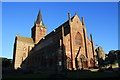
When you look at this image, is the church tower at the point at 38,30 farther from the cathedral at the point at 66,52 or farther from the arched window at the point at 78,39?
the arched window at the point at 78,39

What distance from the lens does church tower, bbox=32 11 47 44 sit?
6369 centimetres

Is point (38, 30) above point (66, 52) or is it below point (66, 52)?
above

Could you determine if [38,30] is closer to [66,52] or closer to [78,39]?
[78,39]

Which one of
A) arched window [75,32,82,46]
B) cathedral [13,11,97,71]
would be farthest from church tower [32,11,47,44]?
arched window [75,32,82,46]

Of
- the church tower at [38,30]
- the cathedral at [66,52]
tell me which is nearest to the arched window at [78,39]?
the cathedral at [66,52]

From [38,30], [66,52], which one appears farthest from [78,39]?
[38,30]

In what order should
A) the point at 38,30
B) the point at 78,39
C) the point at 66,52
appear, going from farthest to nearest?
1. the point at 38,30
2. the point at 78,39
3. the point at 66,52

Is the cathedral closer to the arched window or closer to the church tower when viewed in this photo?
the arched window

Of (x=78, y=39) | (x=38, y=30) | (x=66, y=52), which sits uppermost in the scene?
(x=38, y=30)

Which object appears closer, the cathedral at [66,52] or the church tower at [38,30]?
the cathedral at [66,52]

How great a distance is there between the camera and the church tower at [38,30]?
63694 mm

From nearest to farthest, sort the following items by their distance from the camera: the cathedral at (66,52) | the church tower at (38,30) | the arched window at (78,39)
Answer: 1. the cathedral at (66,52)
2. the arched window at (78,39)
3. the church tower at (38,30)

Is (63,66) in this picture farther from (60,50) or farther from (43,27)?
(43,27)

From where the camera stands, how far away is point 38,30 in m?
65.2
